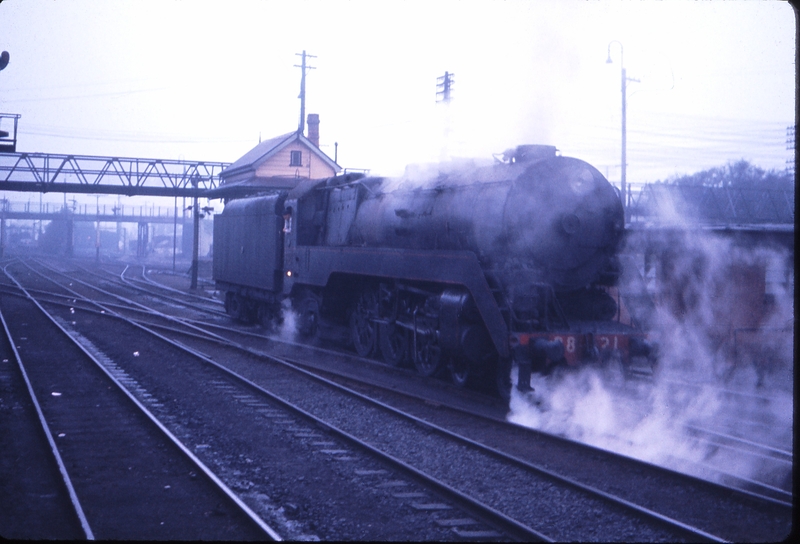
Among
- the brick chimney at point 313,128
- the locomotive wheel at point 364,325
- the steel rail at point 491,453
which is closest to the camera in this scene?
the steel rail at point 491,453

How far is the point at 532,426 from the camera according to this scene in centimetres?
852

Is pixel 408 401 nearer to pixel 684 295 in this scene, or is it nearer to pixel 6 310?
pixel 684 295

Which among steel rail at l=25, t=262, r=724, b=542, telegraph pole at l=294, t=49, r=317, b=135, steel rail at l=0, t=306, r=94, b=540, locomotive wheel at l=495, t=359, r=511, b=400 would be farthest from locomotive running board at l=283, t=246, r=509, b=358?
telegraph pole at l=294, t=49, r=317, b=135

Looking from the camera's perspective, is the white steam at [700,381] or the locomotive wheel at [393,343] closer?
the white steam at [700,381]

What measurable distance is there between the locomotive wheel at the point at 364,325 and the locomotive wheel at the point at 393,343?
417 millimetres

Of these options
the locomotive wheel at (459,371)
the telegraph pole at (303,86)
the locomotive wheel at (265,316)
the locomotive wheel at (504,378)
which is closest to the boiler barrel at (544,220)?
the locomotive wheel at (504,378)

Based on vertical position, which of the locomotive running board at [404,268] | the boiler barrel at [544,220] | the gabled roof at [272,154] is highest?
the gabled roof at [272,154]

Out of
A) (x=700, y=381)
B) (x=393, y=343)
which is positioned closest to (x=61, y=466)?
(x=393, y=343)

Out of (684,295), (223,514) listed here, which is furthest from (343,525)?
(684,295)

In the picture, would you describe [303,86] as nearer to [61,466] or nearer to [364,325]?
[364,325]

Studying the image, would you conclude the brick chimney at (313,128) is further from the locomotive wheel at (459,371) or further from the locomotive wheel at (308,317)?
the locomotive wheel at (459,371)

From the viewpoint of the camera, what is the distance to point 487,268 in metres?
9.56

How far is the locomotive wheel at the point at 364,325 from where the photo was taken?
12.8 m

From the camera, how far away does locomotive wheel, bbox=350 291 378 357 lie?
1278cm
